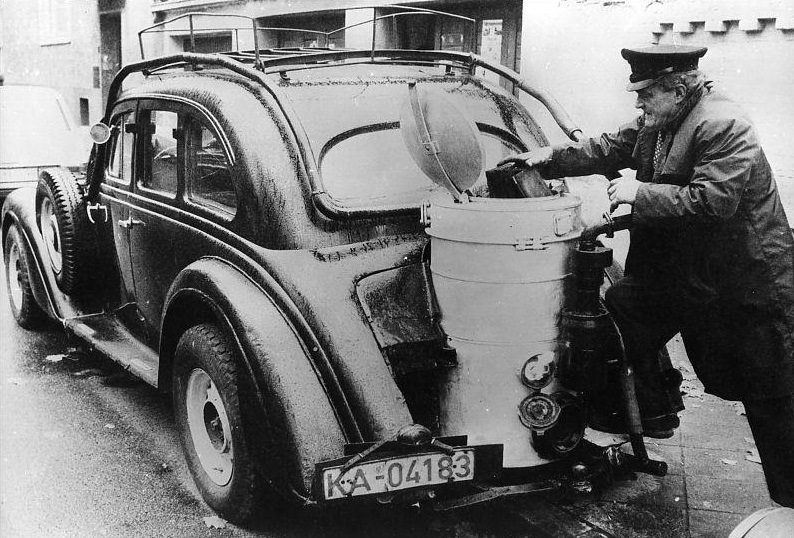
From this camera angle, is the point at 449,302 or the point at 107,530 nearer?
the point at 449,302

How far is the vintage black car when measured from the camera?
3.06m

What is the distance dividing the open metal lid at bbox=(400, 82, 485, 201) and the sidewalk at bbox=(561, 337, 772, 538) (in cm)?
165

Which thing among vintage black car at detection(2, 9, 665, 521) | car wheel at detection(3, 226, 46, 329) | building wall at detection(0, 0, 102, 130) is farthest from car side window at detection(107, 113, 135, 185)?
building wall at detection(0, 0, 102, 130)

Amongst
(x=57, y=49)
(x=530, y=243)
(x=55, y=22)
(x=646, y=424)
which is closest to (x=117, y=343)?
(x=530, y=243)

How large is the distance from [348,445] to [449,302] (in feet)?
2.36

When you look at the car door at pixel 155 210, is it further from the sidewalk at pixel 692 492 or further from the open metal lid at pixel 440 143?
the sidewalk at pixel 692 492

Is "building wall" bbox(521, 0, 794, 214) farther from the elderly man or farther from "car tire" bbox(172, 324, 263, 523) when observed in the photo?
"car tire" bbox(172, 324, 263, 523)

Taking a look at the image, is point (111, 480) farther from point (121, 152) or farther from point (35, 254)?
point (35, 254)

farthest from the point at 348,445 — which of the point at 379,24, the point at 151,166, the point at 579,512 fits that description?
the point at 379,24

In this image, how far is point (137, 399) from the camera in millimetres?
5129

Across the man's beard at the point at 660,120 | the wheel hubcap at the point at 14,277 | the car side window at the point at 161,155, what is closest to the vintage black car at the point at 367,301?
the car side window at the point at 161,155

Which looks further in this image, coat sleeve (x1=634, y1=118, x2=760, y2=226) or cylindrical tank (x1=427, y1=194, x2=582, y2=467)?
→ cylindrical tank (x1=427, y1=194, x2=582, y2=467)

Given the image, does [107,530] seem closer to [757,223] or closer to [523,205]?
[523,205]

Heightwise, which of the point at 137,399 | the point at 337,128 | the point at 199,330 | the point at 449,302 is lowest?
the point at 137,399
